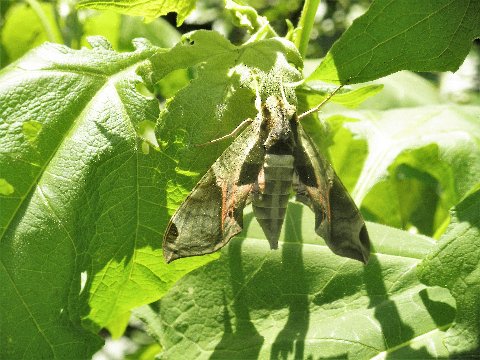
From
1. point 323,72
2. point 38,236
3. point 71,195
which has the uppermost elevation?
point 323,72

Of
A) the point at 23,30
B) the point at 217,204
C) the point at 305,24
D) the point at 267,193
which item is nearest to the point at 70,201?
the point at 217,204

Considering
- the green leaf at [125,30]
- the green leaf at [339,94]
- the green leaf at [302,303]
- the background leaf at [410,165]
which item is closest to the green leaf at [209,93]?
the green leaf at [339,94]

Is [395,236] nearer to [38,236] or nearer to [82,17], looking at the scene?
[38,236]

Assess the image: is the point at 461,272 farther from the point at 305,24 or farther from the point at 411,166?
the point at 411,166

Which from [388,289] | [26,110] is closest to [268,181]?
[388,289]

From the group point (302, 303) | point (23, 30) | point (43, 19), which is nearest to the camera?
point (302, 303)

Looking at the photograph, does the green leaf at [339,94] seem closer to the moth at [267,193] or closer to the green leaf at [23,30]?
the moth at [267,193]
